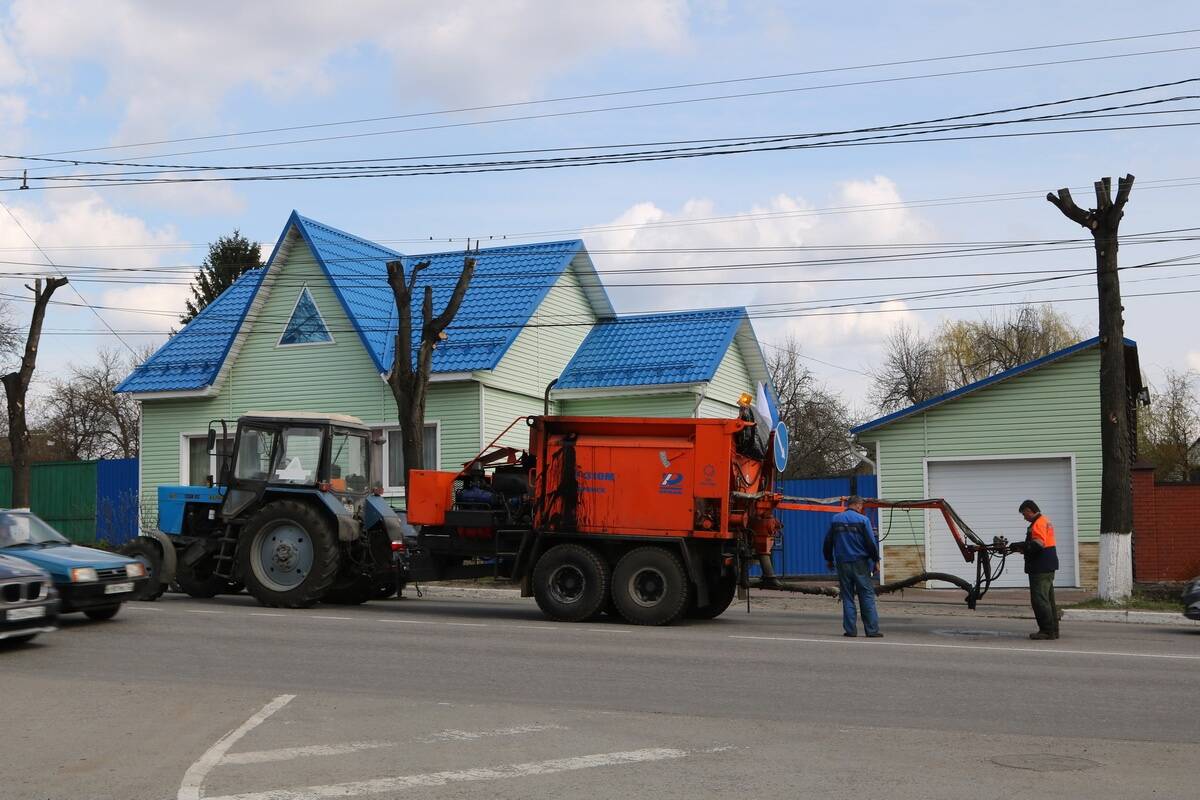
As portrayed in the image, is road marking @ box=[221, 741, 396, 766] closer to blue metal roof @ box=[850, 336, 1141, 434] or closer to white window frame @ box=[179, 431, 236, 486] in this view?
blue metal roof @ box=[850, 336, 1141, 434]

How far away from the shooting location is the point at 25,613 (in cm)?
1288

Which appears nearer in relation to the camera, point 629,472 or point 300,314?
point 629,472

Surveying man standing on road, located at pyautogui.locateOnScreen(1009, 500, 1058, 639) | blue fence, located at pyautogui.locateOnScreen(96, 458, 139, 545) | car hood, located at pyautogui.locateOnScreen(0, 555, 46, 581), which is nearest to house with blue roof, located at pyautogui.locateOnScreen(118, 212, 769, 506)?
blue fence, located at pyautogui.locateOnScreen(96, 458, 139, 545)

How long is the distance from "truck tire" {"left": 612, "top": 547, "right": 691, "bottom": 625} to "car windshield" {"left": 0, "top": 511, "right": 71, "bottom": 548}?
670 centimetres

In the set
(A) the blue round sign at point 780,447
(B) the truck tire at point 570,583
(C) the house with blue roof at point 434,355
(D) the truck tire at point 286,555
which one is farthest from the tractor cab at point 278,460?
(C) the house with blue roof at point 434,355

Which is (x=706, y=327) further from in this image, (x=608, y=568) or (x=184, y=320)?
(x=184, y=320)

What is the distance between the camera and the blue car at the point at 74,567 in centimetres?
1474

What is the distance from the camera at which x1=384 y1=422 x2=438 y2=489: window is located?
1136 inches

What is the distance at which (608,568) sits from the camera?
1639cm

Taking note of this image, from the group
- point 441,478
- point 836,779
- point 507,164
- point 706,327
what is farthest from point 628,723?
point 706,327

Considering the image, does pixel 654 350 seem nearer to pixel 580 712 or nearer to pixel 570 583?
pixel 570 583

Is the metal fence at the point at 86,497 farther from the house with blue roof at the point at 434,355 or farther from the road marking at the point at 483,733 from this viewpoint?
the road marking at the point at 483,733

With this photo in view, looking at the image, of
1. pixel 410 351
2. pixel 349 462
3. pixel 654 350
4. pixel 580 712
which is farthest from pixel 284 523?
pixel 654 350

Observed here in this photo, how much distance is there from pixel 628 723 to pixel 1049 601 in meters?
7.36
